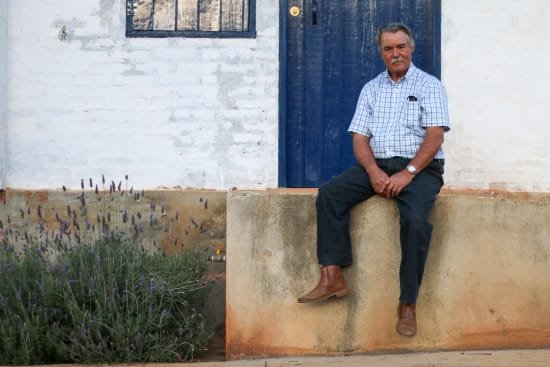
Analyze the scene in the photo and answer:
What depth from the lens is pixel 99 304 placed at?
5.72 m

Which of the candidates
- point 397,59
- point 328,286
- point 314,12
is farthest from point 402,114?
point 314,12

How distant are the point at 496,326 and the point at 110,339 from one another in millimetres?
2492

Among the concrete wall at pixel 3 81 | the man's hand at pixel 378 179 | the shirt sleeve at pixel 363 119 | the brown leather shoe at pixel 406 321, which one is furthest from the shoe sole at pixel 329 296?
the concrete wall at pixel 3 81

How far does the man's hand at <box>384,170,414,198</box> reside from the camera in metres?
5.64

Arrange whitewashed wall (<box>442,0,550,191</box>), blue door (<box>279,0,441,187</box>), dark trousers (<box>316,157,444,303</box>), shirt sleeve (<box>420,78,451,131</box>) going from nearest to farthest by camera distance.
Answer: dark trousers (<box>316,157,444,303</box>), shirt sleeve (<box>420,78,451,131</box>), whitewashed wall (<box>442,0,550,191</box>), blue door (<box>279,0,441,187</box>)

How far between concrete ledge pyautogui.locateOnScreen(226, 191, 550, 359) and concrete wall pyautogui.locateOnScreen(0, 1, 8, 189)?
99.9 inches

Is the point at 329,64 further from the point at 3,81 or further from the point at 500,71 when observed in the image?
the point at 3,81

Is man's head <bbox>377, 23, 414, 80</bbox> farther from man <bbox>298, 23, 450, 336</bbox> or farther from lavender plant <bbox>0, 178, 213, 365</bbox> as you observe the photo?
lavender plant <bbox>0, 178, 213, 365</bbox>

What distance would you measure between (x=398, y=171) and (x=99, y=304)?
2.07 meters

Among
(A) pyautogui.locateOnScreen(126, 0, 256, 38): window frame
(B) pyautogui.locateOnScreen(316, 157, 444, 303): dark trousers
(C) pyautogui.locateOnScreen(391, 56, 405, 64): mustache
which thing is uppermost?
(A) pyautogui.locateOnScreen(126, 0, 256, 38): window frame

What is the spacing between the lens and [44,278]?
588 centimetres

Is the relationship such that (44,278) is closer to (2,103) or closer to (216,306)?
(216,306)

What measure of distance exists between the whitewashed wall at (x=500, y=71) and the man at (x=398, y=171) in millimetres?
1720

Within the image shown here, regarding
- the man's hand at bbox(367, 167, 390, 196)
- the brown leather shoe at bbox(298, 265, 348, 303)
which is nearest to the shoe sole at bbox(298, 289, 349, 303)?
the brown leather shoe at bbox(298, 265, 348, 303)
